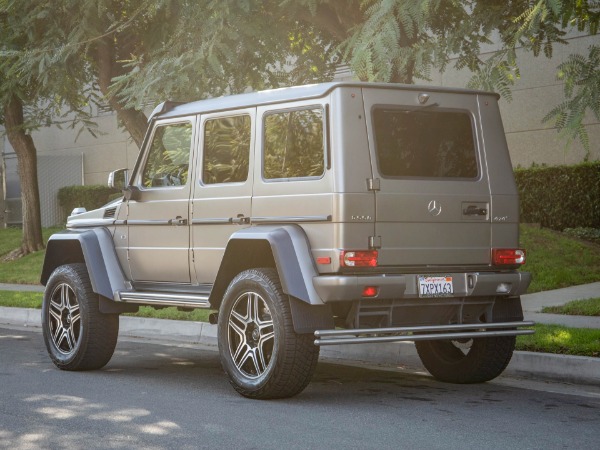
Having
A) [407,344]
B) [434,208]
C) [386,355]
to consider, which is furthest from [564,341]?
[434,208]

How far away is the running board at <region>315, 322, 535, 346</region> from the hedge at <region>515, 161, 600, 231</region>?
10.4 metres

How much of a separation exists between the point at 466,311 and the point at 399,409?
115 cm

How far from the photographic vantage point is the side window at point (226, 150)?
8688mm

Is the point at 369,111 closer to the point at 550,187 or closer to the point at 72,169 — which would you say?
the point at 550,187

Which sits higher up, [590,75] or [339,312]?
[590,75]

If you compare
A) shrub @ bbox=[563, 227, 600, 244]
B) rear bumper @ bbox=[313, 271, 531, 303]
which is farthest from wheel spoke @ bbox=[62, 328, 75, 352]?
shrub @ bbox=[563, 227, 600, 244]

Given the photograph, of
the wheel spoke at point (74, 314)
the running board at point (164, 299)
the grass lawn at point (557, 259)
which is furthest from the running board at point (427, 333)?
the grass lawn at point (557, 259)

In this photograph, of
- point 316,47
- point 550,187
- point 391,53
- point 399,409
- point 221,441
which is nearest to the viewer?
point 221,441

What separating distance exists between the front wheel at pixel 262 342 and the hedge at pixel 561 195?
11541 mm

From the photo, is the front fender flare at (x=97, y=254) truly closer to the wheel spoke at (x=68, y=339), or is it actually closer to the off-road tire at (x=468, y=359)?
the wheel spoke at (x=68, y=339)

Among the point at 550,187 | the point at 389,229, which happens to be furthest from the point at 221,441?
the point at 550,187

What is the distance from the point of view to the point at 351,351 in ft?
35.0

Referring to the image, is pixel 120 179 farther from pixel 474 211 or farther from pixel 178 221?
pixel 474 211

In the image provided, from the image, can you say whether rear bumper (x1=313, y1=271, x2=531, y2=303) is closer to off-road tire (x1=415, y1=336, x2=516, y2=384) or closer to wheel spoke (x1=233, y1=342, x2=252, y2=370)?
off-road tire (x1=415, y1=336, x2=516, y2=384)
